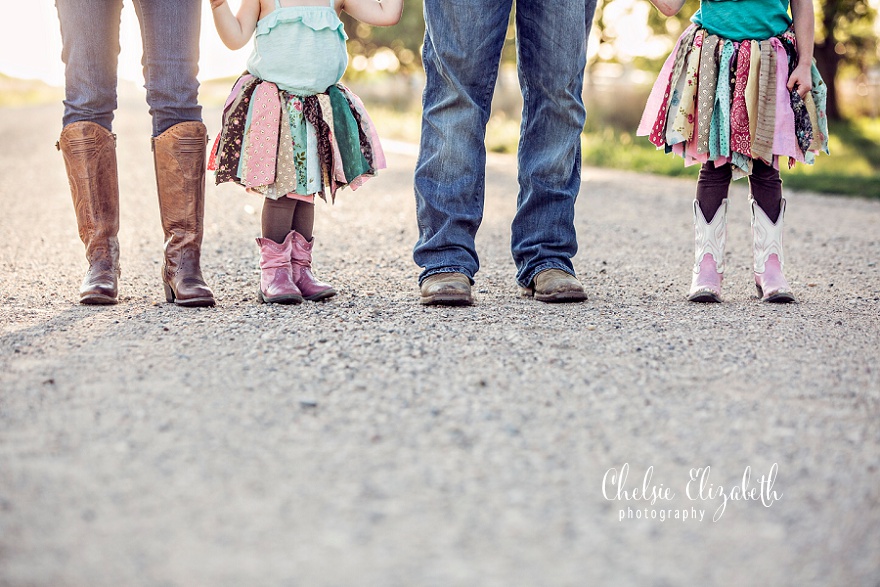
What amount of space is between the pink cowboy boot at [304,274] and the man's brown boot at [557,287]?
2.31 ft

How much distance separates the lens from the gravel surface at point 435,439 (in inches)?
54.5

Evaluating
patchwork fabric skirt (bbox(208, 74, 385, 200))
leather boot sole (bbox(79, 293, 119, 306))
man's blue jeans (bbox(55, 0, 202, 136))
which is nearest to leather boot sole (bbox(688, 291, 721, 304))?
patchwork fabric skirt (bbox(208, 74, 385, 200))

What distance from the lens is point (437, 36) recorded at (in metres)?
3.01

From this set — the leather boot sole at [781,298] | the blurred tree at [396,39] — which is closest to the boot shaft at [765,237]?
the leather boot sole at [781,298]

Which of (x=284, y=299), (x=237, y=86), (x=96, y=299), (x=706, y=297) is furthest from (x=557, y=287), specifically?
(x=96, y=299)

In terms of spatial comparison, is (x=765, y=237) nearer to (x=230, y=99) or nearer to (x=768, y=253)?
(x=768, y=253)

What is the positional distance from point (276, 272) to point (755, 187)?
1.70 meters

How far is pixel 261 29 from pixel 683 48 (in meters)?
1.47

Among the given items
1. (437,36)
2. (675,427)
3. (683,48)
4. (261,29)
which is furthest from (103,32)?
(675,427)

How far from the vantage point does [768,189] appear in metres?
3.22

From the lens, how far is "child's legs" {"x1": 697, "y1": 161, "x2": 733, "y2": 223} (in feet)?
10.6

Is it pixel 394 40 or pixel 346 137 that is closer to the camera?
pixel 346 137

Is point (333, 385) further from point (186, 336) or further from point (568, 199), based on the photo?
point (568, 199)

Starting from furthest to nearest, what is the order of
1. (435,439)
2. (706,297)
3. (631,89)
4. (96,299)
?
(631,89) < (706,297) < (96,299) < (435,439)
